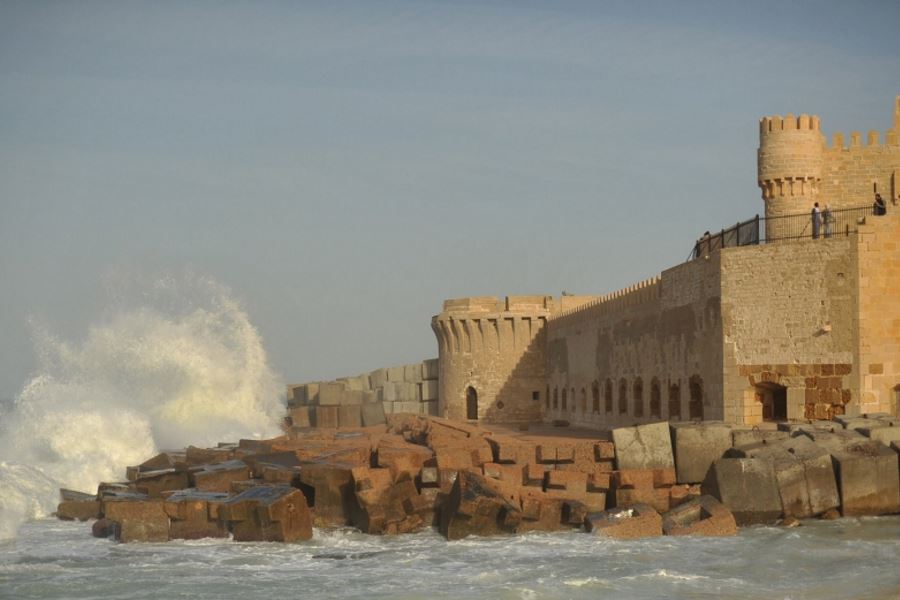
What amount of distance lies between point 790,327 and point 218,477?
9396mm

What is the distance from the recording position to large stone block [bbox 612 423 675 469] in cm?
1831

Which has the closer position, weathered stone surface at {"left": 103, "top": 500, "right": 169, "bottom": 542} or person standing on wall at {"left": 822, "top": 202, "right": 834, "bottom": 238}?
weathered stone surface at {"left": 103, "top": 500, "right": 169, "bottom": 542}

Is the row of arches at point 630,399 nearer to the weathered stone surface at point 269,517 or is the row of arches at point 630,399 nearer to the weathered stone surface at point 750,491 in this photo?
the weathered stone surface at point 750,491

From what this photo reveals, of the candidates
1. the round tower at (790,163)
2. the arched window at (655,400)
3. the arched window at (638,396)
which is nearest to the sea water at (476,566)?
the arched window at (655,400)

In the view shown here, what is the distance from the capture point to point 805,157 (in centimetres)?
2842

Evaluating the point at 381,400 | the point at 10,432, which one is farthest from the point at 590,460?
the point at 381,400

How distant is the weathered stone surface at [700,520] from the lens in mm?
15977

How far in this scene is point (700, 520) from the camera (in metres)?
16.2

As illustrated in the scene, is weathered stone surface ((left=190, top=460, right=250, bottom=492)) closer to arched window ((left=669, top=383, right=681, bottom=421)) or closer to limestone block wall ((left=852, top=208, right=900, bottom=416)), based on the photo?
arched window ((left=669, top=383, right=681, bottom=421))

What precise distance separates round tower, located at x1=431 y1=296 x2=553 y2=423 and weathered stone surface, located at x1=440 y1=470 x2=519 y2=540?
24070mm

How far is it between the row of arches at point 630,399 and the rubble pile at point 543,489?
459 cm

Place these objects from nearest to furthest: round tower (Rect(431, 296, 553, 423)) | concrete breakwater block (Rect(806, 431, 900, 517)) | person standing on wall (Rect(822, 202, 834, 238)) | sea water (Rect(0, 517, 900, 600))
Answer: sea water (Rect(0, 517, 900, 600)) < concrete breakwater block (Rect(806, 431, 900, 517)) < person standing on wall (Rect(822, 202, 834, 238)) < round tower (Rect(431, 296, 553, 423))

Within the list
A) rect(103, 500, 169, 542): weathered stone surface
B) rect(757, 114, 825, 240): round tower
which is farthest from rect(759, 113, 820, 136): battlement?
rect(103, 500, 169, 542): weathered stone surface

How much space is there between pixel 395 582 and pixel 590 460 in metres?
5.73
